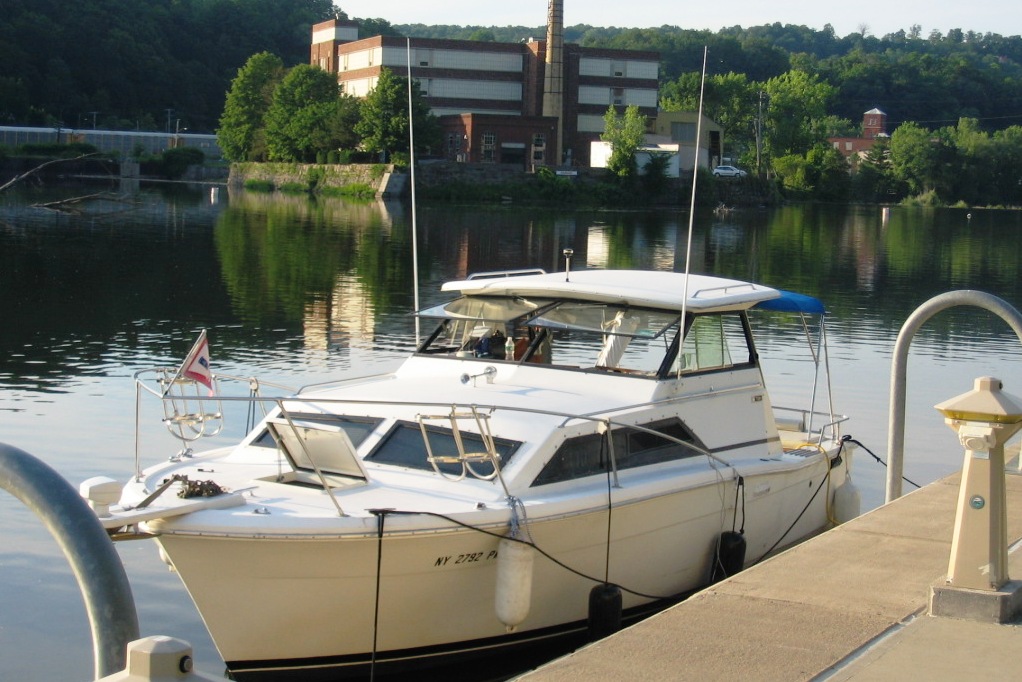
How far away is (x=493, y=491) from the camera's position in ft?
34.6

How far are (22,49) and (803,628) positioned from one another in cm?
16201

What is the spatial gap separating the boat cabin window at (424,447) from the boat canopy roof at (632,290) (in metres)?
2.50

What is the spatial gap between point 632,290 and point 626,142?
102308 millimetres

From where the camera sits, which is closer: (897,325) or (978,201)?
(897,325)

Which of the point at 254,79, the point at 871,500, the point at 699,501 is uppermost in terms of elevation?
the point at 254,79

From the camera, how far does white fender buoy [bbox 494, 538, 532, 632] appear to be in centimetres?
1012

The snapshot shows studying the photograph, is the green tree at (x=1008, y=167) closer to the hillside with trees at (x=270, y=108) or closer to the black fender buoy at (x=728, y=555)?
the hillside with trees at (x=270, y=108)


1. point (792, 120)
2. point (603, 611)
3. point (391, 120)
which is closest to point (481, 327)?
A: point (603, 611)

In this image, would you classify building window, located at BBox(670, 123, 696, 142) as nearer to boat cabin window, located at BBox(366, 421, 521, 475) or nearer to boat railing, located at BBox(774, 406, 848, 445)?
boat railing, located at BBox(774, 406, 848, 445)

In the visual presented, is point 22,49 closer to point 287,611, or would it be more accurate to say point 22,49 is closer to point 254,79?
point 254,79

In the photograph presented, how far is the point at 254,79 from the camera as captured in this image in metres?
138

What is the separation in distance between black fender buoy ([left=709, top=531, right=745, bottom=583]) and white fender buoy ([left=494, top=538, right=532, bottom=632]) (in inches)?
107

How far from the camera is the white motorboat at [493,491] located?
9602mm

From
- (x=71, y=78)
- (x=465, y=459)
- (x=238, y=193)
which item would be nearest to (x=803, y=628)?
(x=465, y=459)
